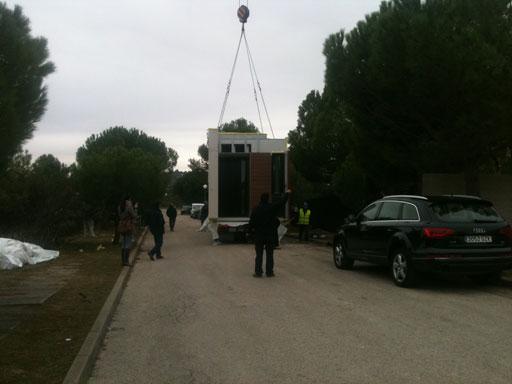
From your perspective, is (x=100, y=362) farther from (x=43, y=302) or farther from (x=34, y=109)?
(x=43, y=302)

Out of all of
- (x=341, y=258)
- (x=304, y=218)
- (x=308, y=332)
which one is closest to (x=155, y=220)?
(x=341, y=258)

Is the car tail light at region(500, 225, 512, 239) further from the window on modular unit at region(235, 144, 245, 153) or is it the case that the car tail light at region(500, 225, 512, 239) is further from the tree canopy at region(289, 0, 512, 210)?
the window on modular unit at region(235, 144, 245, 153)

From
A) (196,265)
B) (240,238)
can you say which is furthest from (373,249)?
(240,238)

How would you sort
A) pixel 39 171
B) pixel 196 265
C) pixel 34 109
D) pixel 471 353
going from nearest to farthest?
pixel 471 353
pixel 34 109
pixel 196 265
pixel 39 171

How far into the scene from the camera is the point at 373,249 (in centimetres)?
1254

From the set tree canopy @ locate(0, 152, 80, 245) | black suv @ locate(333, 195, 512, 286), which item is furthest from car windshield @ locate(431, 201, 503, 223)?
tree canopy @ locate(0, 152, 80, 245)

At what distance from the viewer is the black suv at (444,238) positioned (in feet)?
34.5

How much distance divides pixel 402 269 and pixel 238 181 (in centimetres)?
1161

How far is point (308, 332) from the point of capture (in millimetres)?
7668

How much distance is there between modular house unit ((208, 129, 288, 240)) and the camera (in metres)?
22.0

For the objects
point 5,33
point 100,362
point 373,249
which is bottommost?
point 100,362

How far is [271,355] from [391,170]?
12860mm

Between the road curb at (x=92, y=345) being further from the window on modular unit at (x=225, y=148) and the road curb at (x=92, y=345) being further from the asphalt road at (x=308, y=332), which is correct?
the window on modular unit at (x=225, y=148)

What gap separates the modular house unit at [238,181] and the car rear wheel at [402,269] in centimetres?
1070
